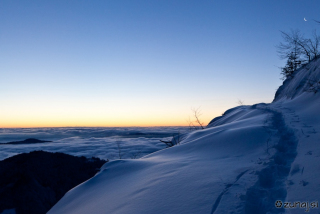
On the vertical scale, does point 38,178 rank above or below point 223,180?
below

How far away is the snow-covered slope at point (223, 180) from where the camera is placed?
4.08 ft

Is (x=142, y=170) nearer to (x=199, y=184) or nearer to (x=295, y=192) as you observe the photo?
(x=199, y=184)

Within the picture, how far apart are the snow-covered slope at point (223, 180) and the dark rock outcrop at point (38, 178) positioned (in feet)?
4.44

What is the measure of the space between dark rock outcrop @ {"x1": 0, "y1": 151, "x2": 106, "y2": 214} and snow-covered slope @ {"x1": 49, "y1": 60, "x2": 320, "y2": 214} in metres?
1.35

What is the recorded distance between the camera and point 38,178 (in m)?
3.86

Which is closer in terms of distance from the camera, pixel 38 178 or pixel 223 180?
pixel 223 180

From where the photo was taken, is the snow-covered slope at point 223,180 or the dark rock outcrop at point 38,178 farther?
the dark rock outcrop at point 38,178

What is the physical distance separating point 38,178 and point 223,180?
3.77 meters

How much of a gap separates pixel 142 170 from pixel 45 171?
304cm

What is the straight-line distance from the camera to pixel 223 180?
58.4 inches

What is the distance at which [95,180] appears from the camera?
8.08 ft

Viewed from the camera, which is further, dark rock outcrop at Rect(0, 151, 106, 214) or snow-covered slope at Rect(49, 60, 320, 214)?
dark rock outcrop at Rect(0, 151, 106, 214)

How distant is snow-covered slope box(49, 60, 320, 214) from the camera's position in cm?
124

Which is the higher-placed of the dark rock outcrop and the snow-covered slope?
the snow-covered slope
